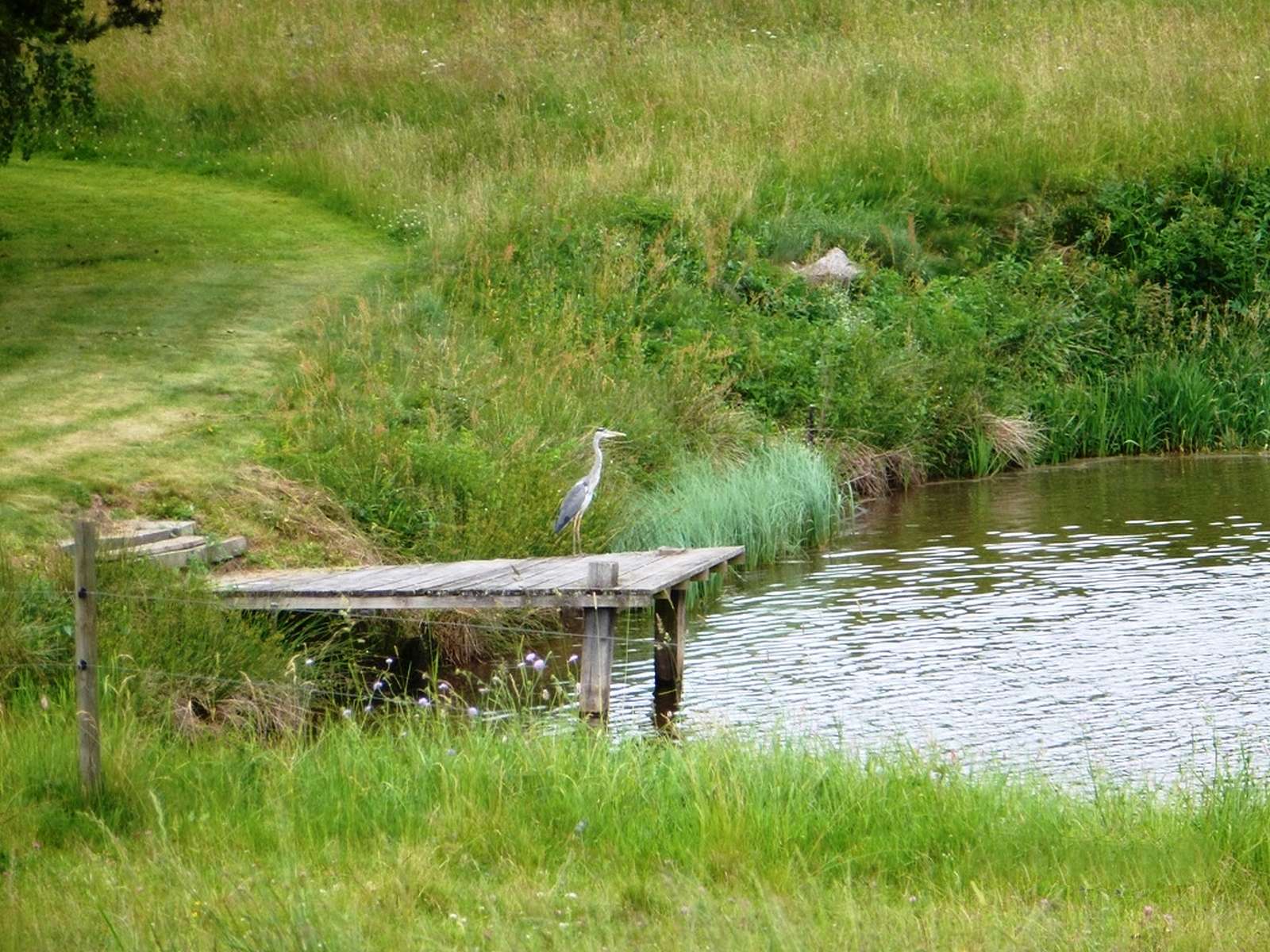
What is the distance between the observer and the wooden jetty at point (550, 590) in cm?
871

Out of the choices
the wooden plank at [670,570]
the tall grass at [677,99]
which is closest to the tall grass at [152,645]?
the wooden plank at [670,570]

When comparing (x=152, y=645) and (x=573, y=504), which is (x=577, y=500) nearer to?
(x=573, y=504)

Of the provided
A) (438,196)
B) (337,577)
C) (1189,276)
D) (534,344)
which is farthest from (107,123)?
(337,577)

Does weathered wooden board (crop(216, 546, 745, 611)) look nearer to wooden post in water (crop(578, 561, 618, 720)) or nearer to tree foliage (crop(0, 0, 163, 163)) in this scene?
wooden post in water (crop(578, 561, 618, 720))

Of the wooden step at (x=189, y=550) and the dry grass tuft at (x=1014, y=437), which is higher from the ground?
the wooden step at (x=189, y=550)

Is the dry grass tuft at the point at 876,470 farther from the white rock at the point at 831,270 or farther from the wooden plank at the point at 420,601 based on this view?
the wooden plank at the point at 420,601

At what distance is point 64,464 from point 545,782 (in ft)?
19.3

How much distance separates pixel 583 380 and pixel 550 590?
5762mm

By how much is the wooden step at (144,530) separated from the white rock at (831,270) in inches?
359

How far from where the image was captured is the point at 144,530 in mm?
10336

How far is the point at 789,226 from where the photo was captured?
19234 mm

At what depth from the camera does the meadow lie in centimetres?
559

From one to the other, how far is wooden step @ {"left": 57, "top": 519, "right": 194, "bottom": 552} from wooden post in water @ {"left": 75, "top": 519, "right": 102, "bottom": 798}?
320 cm

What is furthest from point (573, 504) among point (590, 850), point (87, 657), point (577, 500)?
point (590, 850)
